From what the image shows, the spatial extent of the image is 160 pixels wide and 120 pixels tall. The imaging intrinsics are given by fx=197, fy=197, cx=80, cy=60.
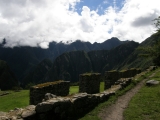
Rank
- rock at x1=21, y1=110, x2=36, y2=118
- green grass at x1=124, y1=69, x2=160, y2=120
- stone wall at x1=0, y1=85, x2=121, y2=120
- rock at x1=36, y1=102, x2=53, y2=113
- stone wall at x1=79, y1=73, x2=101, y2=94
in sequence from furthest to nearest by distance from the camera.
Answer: stone wall at x1=79, y1=73, x2=101, y2=94 < green grass at x1=124, y1=69, x2=160, y2=120 < rock at x1=36, y1=102, x2=53, y2=113 < stone wall at x1=0, y1=85, x2=121, y2=120 < rock at x1=21, y1=110, x2=36, y2=118

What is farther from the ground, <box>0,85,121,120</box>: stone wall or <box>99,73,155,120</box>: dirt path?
<box>0,85,121,120</box>: stone wall

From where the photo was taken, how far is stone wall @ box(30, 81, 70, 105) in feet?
52.0

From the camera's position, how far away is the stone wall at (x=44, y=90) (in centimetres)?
1586

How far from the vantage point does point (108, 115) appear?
496 inches

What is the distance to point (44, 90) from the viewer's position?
1623 centimetres

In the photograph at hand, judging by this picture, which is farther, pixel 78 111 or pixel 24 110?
pixel 78 111

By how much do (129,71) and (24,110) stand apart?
29.0 meters

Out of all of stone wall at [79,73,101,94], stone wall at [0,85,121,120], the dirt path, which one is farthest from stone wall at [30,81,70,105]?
the dirt path

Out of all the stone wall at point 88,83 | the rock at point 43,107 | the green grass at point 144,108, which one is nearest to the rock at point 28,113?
the rock at point 43,107

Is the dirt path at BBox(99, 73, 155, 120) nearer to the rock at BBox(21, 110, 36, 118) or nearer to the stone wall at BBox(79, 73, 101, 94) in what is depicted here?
the rock at BBox(21, 110, 36, 118)

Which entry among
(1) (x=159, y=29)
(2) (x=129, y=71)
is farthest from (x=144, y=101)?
(2) (x=129, y=71)

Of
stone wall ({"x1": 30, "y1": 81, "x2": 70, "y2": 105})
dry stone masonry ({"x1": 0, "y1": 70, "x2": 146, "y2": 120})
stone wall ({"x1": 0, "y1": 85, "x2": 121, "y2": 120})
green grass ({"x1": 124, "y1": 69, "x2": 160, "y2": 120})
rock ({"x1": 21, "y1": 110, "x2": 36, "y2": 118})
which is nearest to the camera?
rock ({"x1": 21, "y1": 110, "x2": 36, "y2": 118})

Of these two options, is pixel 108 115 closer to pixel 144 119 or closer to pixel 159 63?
pixel 144 119

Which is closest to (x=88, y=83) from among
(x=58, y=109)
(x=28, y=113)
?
(x=58, y=109)
